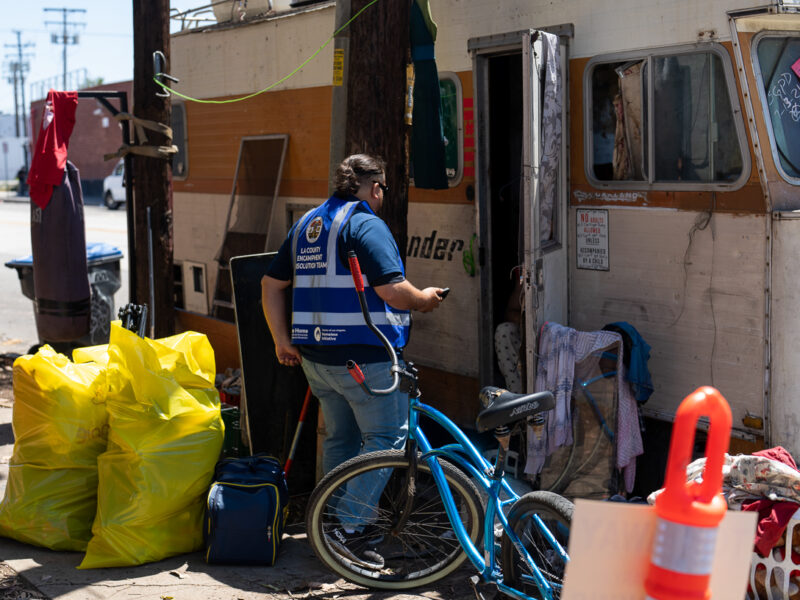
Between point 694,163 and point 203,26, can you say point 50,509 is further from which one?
point 203,26

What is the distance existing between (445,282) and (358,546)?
220 centimetres

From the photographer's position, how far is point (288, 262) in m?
4.45

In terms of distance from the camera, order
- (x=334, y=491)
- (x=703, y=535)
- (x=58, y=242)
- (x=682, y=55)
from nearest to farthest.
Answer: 1. (x=703, y=535)
2. (x=334, y=491)
3. (x=682, y=55)
4. (x=58, y=242)

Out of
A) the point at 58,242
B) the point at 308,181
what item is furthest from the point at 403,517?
the point at 58,242

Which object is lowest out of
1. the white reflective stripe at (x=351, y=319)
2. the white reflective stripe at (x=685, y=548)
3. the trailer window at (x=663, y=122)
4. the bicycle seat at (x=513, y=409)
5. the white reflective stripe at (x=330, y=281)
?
the bicycle seat at (x=513, y=409)

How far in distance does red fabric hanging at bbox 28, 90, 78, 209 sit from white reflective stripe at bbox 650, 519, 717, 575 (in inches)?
243

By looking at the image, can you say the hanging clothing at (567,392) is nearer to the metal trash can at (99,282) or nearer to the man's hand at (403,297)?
the man's hand at (403,297)

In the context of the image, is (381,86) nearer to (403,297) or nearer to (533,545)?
(403,297)

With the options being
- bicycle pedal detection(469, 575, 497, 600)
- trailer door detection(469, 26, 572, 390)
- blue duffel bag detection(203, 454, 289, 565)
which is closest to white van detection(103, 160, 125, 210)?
trailer door detection(469, 26, 572, 390)

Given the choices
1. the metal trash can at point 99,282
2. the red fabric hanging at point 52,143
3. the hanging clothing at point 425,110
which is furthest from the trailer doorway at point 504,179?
the metal trash can at point 99,282

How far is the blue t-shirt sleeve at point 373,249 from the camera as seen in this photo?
13.3 ft

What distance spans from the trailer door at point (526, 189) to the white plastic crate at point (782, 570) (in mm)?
1704

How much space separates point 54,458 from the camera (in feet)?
14.8

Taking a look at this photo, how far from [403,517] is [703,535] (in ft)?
8.80
